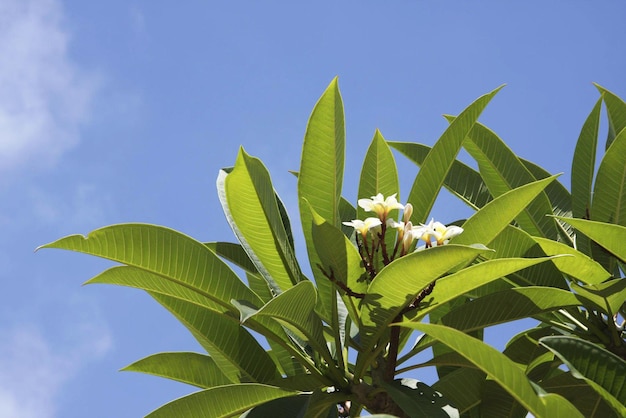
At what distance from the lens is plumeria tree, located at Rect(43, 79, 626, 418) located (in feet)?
5.85

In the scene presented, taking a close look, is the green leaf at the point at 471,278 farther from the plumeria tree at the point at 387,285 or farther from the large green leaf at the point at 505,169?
the large green leaf at the point at 505,169

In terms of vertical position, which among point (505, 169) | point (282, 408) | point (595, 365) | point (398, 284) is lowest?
point (595, 365)

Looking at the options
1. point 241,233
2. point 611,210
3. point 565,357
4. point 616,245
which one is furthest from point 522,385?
point 611,210

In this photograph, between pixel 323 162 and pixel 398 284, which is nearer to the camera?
pixel 398 284

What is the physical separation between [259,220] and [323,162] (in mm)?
236

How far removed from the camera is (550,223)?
8.48ft

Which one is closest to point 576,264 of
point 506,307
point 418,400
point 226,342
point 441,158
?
point 506,307

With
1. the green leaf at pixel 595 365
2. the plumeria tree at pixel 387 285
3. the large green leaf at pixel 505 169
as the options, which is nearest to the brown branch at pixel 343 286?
the plumeria tree at pixel 387 285

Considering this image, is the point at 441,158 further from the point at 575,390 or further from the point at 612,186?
the point at 575,390

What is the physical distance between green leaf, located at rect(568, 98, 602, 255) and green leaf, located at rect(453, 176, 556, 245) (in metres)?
0.72

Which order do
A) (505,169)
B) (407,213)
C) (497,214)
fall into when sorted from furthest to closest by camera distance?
(505,169)
(407,213)
(497,214)

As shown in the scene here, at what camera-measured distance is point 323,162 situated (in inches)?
84.3

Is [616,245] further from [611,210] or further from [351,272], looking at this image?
[351,272]

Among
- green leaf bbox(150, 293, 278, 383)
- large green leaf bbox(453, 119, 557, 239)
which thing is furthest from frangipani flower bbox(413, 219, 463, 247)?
large green leaf bbox(453, 119, 557, 239)
